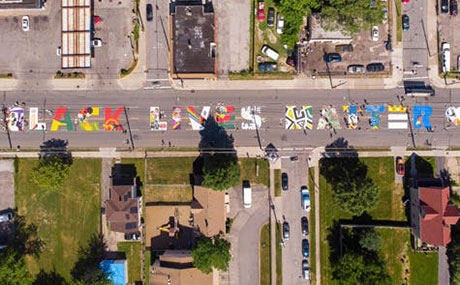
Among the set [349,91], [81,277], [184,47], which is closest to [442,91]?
[349,91]

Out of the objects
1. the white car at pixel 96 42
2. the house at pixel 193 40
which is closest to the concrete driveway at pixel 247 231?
the house at pixel 193 40

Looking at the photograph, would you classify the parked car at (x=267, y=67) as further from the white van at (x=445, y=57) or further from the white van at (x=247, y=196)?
the white van at (x=445, y=57)

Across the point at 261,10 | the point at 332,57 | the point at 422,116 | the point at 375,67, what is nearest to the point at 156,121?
the point at 261,10

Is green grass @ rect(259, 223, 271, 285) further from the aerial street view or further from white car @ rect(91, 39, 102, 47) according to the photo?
white car @ rect(91, 39, 102, 47)

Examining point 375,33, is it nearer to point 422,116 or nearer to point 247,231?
point 422,116

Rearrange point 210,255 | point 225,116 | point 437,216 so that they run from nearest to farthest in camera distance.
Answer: point 437,216 → point 210,255 → point 225,116

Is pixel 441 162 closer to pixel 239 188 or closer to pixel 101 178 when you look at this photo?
pixel 239 188
